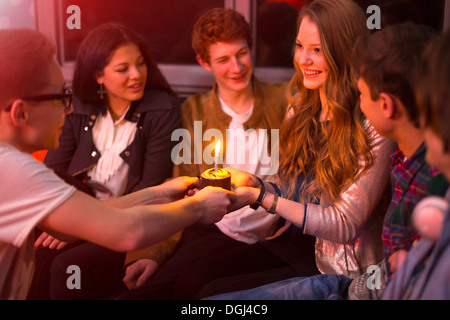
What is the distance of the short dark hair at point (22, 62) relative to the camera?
1136 mm

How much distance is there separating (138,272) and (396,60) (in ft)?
4.01

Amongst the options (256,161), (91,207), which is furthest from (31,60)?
(256,161)

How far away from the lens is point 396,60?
119 cm

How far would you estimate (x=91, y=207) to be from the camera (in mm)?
1110

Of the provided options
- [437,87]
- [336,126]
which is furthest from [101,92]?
[437,87]

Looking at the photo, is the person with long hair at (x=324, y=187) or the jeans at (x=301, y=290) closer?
the jeans at (x=301, y=290)

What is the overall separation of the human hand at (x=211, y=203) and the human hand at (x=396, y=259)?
488mm

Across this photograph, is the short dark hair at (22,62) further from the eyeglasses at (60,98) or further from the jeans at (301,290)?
the jeans at (301,290)

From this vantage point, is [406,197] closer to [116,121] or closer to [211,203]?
[211,203]

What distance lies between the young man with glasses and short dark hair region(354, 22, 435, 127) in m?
0.60

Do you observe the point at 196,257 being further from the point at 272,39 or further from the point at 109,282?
the point at 272,39

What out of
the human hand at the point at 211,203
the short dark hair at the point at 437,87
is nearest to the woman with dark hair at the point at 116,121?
the human hand at the point at 211,203
